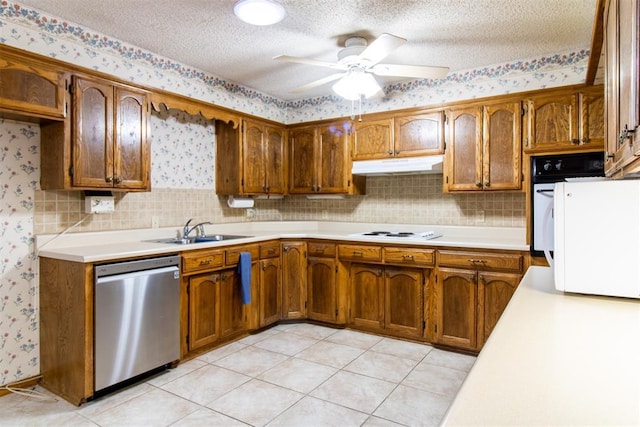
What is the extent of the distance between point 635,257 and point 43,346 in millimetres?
3405

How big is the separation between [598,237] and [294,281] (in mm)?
2895

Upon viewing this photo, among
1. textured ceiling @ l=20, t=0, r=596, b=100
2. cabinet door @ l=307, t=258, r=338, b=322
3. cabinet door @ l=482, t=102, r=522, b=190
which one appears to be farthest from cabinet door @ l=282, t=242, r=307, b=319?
cabinet door @ l=482, t=102, r=522, b=190

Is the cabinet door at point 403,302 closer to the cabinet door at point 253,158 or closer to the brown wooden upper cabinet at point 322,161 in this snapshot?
the brown wooden upper cabinet at point 322,161

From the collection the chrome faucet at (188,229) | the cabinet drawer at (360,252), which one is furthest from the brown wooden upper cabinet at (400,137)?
the chrome faucet at (188,229)

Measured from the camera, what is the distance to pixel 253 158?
13.5ft

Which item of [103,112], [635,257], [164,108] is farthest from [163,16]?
[635,257]

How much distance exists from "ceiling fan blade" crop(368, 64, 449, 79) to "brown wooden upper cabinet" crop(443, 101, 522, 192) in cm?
83

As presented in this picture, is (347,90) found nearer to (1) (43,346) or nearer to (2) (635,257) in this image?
(2) (635,257)

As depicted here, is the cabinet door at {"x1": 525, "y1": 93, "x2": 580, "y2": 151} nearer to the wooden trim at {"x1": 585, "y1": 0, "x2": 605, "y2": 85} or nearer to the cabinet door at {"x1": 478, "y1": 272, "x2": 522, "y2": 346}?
the wooden trim at {"x1": 585, "y1": 0, "x2": 605, "y2": 85}

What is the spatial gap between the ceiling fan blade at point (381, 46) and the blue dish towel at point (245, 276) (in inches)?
76.4

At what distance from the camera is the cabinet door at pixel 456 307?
3213 millimetres

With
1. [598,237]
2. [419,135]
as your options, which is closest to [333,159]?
[419,135]

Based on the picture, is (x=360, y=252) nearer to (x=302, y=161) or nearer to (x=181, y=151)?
(x=302, y=161)

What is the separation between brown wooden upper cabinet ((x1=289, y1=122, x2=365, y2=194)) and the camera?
415 centimetres
